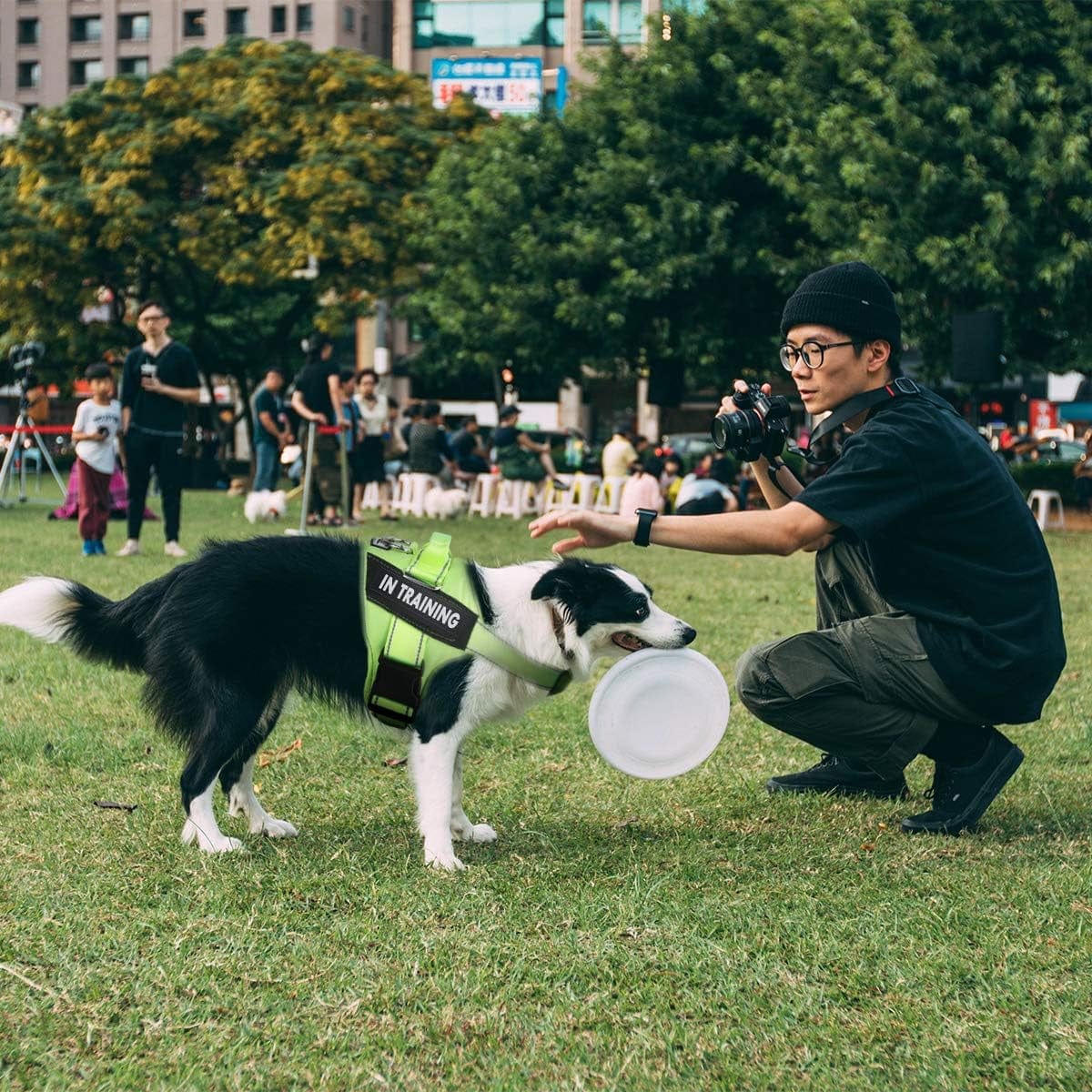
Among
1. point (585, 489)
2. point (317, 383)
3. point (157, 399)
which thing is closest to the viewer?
point (157, 399)

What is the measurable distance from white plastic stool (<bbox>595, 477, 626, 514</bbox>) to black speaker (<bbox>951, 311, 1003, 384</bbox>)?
5286 mm

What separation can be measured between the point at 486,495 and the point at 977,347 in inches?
296

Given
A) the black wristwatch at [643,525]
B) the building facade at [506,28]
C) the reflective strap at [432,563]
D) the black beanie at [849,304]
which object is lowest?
the reflective strap at [432,563]

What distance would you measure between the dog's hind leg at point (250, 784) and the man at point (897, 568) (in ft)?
3.79

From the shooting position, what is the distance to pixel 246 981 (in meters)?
3.18

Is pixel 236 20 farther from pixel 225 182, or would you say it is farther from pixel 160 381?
pixel 160 381

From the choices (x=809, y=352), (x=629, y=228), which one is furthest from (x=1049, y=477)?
(x=809, y=352)

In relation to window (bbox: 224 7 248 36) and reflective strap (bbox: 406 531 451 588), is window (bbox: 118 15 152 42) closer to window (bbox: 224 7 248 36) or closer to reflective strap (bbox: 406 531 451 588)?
window (bbox: 224 7 248 36)

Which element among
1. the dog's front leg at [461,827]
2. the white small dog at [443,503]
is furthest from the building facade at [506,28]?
the dog's front leg at [461,827]

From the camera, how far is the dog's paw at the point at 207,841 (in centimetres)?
420

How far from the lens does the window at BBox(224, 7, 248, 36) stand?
67688mm

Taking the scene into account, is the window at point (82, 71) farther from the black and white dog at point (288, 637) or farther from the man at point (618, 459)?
the black and white dog at point (288, 637)

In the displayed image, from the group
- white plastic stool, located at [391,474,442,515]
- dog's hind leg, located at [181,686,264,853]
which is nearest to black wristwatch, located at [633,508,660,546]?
dog's hind leg, located at [181,686,264,853]

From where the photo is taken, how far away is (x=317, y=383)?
15.6m
